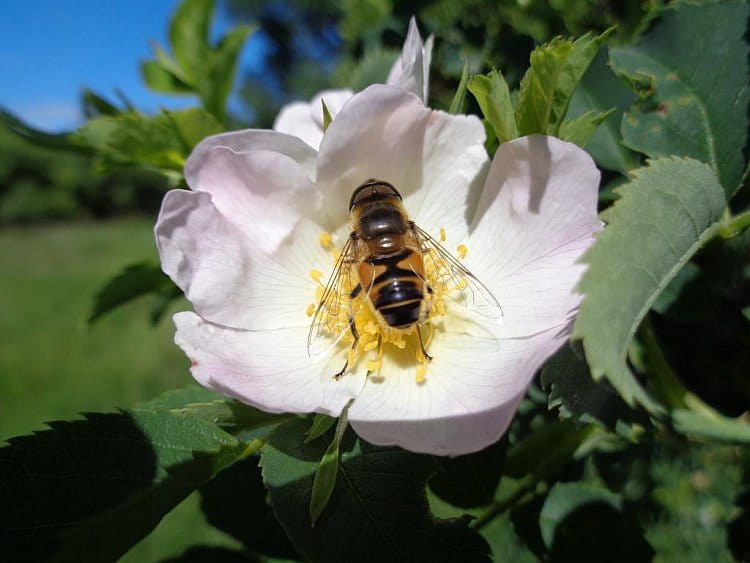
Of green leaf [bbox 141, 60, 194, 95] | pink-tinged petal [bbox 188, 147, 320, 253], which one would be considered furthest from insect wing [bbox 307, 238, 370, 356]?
green leaf [bbox 141, 60, 194, 95]

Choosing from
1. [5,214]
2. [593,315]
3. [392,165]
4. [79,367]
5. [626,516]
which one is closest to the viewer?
[593,315]

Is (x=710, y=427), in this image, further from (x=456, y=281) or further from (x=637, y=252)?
(x=456, y=281)

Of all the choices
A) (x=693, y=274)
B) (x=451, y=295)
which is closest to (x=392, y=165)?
(x=451, y=295)

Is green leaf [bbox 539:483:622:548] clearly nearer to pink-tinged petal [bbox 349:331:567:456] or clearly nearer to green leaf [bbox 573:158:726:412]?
pink-tinged petal [bbox 349:331:567:456]

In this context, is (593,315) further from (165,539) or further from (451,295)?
(165,539)

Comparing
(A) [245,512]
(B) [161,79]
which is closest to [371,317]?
(A) [245,512]
